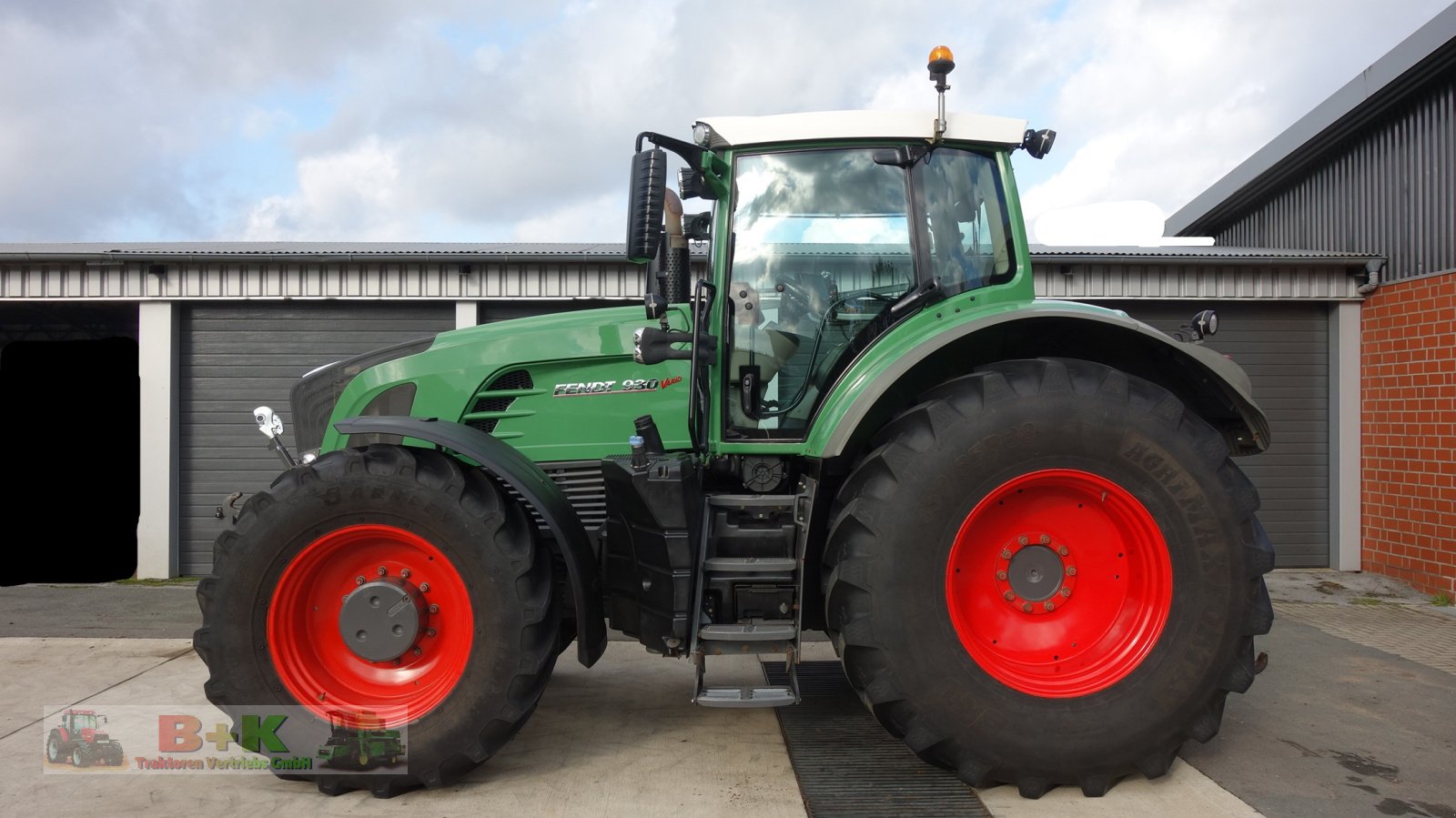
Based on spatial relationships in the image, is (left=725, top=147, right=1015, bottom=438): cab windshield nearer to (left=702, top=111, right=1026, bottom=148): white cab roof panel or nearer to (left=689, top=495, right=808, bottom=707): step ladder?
(left=702, top=111, right=1026, bottom=148): white cab roof panel

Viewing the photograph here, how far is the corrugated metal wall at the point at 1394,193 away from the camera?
256 inches

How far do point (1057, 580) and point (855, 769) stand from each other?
991mm

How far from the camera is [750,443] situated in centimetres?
332

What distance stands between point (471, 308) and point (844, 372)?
525 centimetres

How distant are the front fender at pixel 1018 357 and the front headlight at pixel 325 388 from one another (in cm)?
180

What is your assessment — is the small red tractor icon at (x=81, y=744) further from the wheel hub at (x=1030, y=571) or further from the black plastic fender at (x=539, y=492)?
the wheel hub at (x=1030, y=571)

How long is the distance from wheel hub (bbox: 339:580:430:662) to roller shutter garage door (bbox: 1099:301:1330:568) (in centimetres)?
705

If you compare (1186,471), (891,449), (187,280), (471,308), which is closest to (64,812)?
(891,449)

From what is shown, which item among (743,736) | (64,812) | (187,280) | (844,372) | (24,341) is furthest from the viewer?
(24,341)

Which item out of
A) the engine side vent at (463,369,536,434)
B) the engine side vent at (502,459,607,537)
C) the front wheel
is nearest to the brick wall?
the engine side vent at (502,459,607,537)

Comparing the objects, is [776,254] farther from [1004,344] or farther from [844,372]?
[1004,344]

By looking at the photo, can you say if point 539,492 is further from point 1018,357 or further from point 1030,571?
point 1018,357

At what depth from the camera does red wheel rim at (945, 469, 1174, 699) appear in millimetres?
2988

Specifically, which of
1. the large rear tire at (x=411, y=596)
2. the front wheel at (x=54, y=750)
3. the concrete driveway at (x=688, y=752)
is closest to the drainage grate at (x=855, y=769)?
the concrete driveway at (x=688, y=752)
